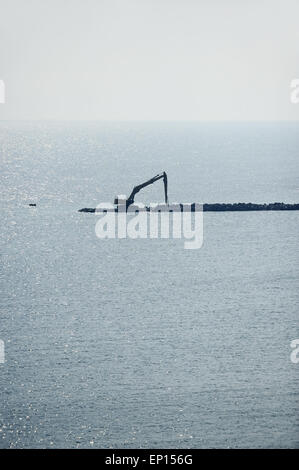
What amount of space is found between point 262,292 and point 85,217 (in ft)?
154

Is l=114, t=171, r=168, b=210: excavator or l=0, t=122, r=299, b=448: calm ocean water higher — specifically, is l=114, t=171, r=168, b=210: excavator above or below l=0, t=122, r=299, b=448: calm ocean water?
above

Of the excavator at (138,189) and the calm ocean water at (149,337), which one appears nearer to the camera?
the calm ocean water at (149,337)

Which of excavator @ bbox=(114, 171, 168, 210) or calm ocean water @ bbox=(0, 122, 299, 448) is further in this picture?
excavator @ bbox=(114, 171, 168, 210)

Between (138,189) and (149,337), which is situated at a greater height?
(138,189)

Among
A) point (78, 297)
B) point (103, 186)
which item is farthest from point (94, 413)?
point (103, 186)

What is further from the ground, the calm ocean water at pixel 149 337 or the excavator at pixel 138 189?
the excavator at pixel 138 189

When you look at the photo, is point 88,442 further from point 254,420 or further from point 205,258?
point 205,258

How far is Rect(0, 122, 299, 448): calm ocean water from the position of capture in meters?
41.7

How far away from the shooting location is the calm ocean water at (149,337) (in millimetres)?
41656

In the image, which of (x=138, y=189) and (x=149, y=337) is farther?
(x=138, y=189)

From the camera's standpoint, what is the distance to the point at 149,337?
55.3 meters

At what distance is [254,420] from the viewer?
42.0 meters
